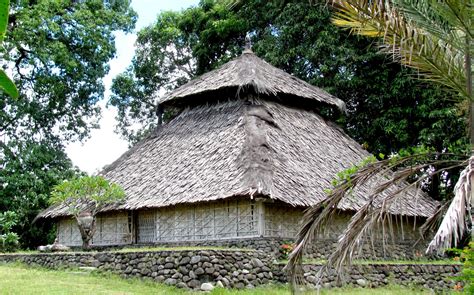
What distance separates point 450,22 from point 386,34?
0.69 m

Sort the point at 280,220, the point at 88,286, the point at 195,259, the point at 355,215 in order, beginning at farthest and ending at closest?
the point at 280,220
the point at 195,259
the point at 88,286
the point at 355,215

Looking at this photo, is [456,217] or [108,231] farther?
[108,231]

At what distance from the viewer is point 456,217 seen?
4500mm

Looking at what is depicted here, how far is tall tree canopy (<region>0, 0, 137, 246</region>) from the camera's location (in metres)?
21.6

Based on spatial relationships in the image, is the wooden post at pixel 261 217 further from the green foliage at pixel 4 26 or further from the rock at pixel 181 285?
the green foliage at pixel 4 26

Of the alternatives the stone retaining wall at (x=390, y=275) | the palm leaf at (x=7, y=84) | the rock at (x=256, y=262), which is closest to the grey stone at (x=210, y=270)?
the rock at (x=256, y=262)

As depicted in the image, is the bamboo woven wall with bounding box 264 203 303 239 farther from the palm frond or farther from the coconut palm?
the palm frond

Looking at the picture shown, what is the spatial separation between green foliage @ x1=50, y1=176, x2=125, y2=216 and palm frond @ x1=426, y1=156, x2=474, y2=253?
38.7 ft

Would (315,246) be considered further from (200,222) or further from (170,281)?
(170,281)

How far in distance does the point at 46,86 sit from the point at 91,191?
28.3ft

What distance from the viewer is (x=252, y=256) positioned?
1202cm

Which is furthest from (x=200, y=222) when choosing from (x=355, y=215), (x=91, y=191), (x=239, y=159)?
(x=355, y=215)

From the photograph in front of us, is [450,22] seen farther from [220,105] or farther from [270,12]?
[270,12]

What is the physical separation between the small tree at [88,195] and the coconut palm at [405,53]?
9.92 meters
